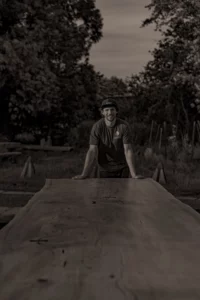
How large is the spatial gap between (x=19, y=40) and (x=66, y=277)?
20409mm

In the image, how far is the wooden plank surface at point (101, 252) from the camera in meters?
2.31

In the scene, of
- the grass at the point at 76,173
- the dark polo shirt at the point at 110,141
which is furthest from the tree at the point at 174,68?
the dark polo shirt at the point at 110,141

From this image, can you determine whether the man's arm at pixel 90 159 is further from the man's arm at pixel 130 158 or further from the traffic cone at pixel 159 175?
the traffic cone at pixel 159 175

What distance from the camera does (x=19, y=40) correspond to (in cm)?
2217

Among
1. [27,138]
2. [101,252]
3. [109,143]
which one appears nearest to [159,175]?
[109,143]

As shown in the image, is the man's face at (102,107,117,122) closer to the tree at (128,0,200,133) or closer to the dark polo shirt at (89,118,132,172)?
the dark polo shirt at (89,118,132,172)

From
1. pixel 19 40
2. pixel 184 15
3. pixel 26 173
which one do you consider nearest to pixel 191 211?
pixel 26 173

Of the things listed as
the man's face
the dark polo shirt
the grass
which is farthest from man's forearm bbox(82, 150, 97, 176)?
the grass

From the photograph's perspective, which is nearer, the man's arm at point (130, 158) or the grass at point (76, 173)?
the man's arm at point (130, 158)

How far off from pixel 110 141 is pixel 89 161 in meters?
0.32

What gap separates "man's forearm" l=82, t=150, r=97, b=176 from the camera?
6926 mm

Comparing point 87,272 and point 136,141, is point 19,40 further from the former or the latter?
point 87,272

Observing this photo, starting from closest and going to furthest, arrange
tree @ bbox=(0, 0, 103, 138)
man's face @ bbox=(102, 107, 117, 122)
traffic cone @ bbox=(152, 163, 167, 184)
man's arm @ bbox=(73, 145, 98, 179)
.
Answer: man's face @ bbox=(102, 107, 117, 122) → man's arm @ bbox=(73, 145, 98, 179) → traffic cone @ bbox=(152, 163, 167, 184) → tree @ bbox=(0, 0, 103, 138)

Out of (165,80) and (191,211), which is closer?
(191,211)
